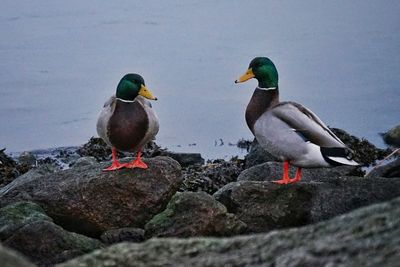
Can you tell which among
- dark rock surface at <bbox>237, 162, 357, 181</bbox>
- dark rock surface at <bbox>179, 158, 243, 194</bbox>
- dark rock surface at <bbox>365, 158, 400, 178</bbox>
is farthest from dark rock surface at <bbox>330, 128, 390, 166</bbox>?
dark rock surface at <bbox>365, 158, 400, 178</bbox>

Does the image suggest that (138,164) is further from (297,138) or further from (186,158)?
(186,158)

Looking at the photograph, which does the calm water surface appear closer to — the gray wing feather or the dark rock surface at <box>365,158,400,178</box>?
the dark rock surface at <box>365,158,400,178</box>

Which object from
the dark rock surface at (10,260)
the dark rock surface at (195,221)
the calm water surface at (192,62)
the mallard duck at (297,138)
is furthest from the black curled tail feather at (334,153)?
the dark rock surface at (10,260)

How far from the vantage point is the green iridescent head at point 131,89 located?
18.4 ft

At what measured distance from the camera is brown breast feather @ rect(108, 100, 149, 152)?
5477 mm

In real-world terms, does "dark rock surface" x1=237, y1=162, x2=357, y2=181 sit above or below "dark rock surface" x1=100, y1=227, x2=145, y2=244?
above

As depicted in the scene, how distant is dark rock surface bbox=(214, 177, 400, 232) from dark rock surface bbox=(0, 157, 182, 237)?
41 cm

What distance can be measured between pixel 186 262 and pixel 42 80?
8.66 m

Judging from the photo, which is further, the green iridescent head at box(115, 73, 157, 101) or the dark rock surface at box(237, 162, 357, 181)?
the dark rock surface at box(237, 162, 357, 181)

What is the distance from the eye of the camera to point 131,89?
5.61 metres

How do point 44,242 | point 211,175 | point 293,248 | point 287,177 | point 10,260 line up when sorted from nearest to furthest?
point 10,260 < point 293,248 < point 44,242 < point 287,177 < point 211,175

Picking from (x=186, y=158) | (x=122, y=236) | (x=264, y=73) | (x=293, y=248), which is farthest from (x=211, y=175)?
(x=293, y=248)

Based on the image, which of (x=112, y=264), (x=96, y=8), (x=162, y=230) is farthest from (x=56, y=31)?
(x=112, y=264)

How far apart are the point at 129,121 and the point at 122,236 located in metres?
0.86
